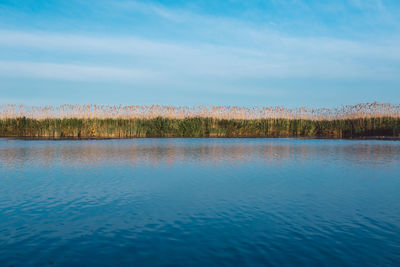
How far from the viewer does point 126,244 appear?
5.53m

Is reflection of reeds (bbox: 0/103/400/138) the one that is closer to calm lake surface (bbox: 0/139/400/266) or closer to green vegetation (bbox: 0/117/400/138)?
green vegetation (bbox: 0/117/400/138)

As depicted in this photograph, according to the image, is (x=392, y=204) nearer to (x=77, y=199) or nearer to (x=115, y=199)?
(x=115, y=199)

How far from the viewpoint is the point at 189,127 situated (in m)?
33.5

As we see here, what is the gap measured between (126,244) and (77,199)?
319 cm

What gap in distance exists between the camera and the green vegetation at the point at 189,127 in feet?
104

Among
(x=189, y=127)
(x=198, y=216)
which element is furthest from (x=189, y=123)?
(x=198, y=216)

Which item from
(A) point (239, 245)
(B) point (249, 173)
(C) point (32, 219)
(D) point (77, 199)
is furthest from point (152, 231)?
(B) point (249, 173)

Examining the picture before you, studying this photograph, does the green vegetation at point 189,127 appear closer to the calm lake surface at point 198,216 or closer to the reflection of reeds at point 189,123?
the reflection of reeds at point 189,123

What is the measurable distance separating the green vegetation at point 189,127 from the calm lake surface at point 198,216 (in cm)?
1959

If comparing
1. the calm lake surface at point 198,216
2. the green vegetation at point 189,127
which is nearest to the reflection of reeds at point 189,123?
the green vegetation at point 189,127

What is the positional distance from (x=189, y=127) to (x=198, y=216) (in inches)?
1048

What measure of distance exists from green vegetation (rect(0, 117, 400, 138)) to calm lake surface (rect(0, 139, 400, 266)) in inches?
771

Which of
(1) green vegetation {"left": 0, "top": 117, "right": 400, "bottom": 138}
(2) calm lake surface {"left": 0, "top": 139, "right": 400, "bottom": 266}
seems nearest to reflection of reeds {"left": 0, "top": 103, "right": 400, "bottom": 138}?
(1) green vegetation {"left": 0, "top": 117, "right": 400, "bottom": 138}

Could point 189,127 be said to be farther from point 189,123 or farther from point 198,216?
point 198,216
